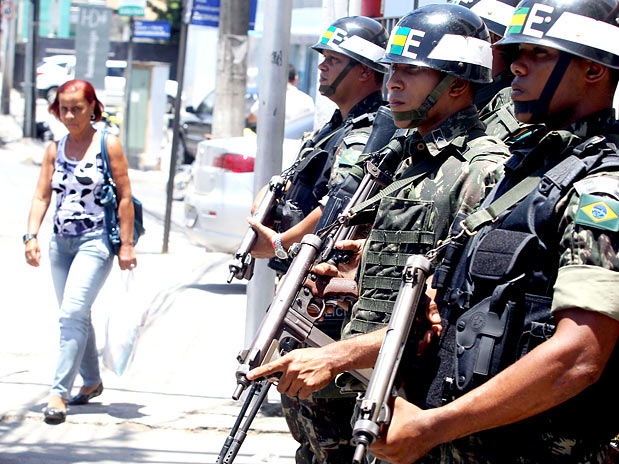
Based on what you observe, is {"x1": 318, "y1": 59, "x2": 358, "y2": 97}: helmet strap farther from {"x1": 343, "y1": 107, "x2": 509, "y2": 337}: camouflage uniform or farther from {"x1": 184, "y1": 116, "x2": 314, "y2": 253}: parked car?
{"x1": 184, "y1": 116, "x2": 314, "y2": 253}: parked car

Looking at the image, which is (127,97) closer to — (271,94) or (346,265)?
(271,94)

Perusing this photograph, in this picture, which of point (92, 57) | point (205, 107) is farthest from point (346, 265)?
point (205, 107)

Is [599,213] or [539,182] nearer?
[599,213]

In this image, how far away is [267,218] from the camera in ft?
14.6

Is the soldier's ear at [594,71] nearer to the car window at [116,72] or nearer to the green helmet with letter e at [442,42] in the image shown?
the green helmet with letter e at [442,42]

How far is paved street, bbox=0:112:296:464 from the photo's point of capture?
216 inches

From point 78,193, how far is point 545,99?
4066 mm

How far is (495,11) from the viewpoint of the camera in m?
3.91

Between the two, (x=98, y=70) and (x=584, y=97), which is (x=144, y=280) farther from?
(x=584, y=97)

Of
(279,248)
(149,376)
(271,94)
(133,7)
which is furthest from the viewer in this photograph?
(133,7)

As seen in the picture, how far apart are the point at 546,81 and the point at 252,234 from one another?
Answer: 6.88ft

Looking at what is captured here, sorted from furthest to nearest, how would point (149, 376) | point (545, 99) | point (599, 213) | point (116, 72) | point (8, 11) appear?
point (116, 72) → point (8, 11) → point (149, 376) → point (545, 99) → point (599, 213)

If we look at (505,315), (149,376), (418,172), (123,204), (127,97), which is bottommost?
(149,376)

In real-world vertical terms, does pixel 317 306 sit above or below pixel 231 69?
below
